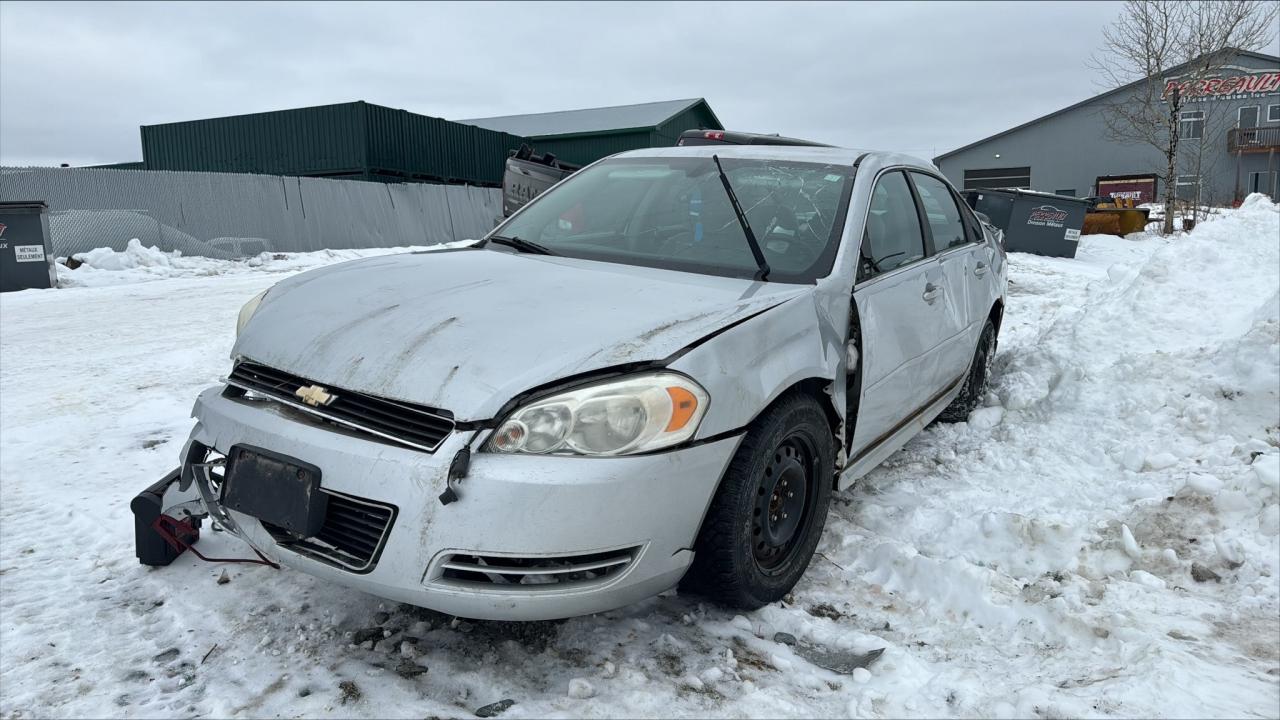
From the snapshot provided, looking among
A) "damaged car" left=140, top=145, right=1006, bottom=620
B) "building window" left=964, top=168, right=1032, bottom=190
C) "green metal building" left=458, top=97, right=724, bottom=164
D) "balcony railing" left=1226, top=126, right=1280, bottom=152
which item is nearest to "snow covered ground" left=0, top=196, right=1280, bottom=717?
"damaged car" left=140, top=145, right=1006, bottom=620

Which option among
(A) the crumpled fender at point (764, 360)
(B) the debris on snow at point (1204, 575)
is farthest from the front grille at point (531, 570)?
(B) the debris on snow at point (1204, 575)

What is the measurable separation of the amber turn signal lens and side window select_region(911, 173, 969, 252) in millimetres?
2273

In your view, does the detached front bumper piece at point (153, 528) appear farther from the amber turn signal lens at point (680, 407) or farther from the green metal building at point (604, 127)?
the green metal building at point (604, 127)

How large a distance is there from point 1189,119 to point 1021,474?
35773 millimetres

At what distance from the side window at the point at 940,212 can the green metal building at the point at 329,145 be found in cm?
2352

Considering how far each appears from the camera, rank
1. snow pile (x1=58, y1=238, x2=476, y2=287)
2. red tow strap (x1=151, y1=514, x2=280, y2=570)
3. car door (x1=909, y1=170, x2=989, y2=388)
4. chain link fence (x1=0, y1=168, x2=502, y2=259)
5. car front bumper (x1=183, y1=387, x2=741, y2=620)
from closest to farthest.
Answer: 1. car front bumper (x1=183, y1=387, x2=741, y2=620)
2. red tow strap (x1=151, y1=514, x2=280, y2=570)
3. car door (x1=909, y1=170, x2=989, y2=388)
4. snow pile (x1=58, y1=238, x2=476, y2=287)
5. chain link fence (x1=0, y1=168, x2=502, y2=259)

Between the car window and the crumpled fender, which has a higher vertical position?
the car window

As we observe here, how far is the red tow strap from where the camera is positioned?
9.20ft

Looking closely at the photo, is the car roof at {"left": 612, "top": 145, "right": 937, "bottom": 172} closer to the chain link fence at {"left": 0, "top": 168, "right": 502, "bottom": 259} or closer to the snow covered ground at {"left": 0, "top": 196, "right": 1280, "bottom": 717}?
the snow covered ground at {"left": 0, "top": 196, "right": 1280, "bottom": 717}

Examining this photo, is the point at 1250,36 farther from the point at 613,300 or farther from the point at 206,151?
the point at 206,151

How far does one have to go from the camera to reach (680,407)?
7.02 ft

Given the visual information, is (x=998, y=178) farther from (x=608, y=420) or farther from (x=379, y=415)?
(x=379, y=415)

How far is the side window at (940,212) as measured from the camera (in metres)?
4.05

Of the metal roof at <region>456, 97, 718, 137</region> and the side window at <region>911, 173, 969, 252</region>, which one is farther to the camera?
the metal roof at <region>456, 97, 718, 137</region>
